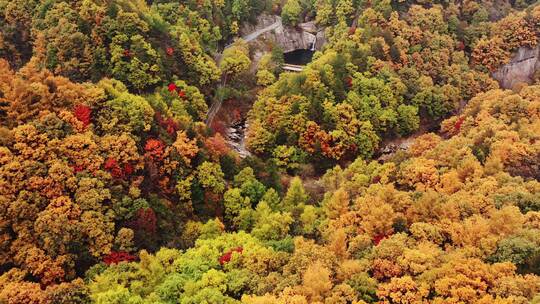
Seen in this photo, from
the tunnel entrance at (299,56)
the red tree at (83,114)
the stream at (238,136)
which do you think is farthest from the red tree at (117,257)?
the tunnel entrance at (299,56)

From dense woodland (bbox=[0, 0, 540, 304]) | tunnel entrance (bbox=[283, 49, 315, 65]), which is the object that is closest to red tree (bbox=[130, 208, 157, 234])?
dense woodland (bbox=[0, 0, 540, 304])

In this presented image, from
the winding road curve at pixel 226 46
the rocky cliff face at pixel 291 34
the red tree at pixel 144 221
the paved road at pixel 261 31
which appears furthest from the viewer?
the rocky cliff face at pixel 291 34

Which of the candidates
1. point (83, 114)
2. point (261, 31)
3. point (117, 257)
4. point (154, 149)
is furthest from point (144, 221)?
point (261, 31)

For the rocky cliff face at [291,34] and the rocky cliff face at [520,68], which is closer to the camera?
the rocky cliff face at [520,68]

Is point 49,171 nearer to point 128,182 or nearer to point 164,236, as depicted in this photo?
point 128,182

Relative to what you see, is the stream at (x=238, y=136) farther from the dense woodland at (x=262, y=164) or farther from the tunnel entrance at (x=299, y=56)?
the tunnel entrance at (x=299, y=56)

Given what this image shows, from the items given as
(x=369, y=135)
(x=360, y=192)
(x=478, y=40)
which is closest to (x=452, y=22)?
(x=478, y=40)
